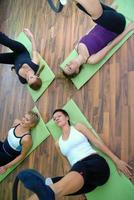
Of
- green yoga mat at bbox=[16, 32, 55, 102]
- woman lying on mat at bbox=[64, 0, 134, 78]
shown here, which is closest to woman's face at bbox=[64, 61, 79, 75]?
woman lying on mat at bbox=[64, 0, 134, 78]

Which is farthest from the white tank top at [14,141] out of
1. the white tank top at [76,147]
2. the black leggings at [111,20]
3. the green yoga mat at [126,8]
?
the green yoga mat at [126,8]

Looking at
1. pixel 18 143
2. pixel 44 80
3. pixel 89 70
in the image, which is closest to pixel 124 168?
pixel 89 70

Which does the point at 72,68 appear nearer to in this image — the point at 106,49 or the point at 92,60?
the point at 92,60

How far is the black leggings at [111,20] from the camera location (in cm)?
215

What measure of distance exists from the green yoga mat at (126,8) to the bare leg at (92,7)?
1.10 feet

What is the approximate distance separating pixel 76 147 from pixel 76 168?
20cm

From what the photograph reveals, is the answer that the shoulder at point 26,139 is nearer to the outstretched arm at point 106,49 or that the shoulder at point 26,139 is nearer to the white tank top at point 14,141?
the white tank top at point 14,141

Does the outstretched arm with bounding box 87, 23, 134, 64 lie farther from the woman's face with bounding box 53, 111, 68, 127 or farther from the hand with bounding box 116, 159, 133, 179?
the hand with bounding box 116, 159, 133, 179

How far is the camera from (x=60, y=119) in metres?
2.31

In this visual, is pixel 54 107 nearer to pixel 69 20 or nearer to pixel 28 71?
pixel 28 71

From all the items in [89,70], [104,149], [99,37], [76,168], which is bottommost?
[104,149]

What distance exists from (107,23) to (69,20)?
711 millimetres

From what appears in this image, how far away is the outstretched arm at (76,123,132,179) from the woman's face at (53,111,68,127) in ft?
0.35

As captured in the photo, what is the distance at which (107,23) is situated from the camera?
2195mm
